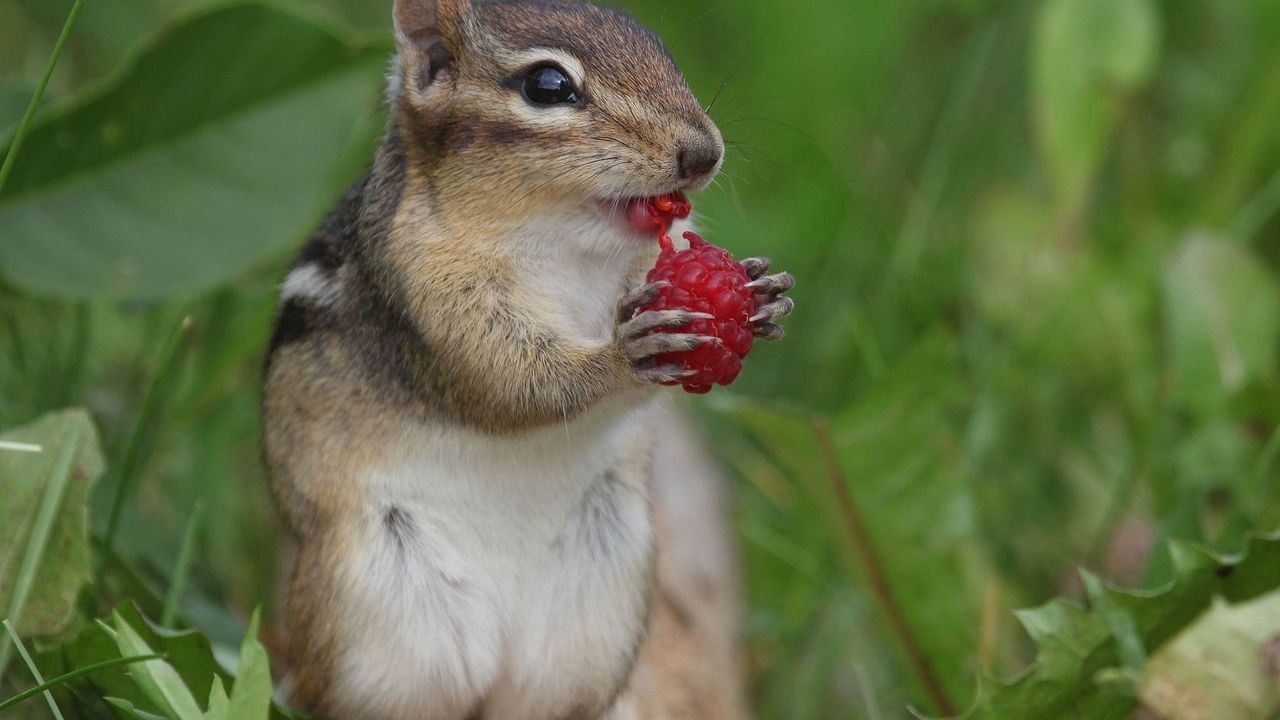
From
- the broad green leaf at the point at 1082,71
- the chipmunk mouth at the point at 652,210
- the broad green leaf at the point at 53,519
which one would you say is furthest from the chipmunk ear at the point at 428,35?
the broad green leaf at the point at 1082,71

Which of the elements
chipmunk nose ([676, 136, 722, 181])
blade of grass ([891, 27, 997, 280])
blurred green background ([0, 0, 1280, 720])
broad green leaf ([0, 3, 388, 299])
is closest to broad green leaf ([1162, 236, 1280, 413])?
blurred green background ([0, 0, 1280, 720])

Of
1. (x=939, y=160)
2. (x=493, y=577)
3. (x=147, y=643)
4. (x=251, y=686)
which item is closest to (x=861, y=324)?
(x=939, y=160)

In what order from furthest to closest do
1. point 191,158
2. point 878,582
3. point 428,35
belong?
1. point 191,158
2. point 878,582
3. point 428,35

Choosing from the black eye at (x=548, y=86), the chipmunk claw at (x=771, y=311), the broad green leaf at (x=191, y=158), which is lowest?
the broad green leaf at (x=191, y=158)

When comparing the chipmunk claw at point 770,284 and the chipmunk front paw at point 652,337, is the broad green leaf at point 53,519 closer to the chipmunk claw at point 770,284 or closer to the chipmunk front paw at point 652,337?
the chipmunk front paw at point 652,337

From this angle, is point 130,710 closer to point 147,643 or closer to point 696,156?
point 147,643

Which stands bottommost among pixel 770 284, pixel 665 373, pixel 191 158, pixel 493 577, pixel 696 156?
pixel 493 577
